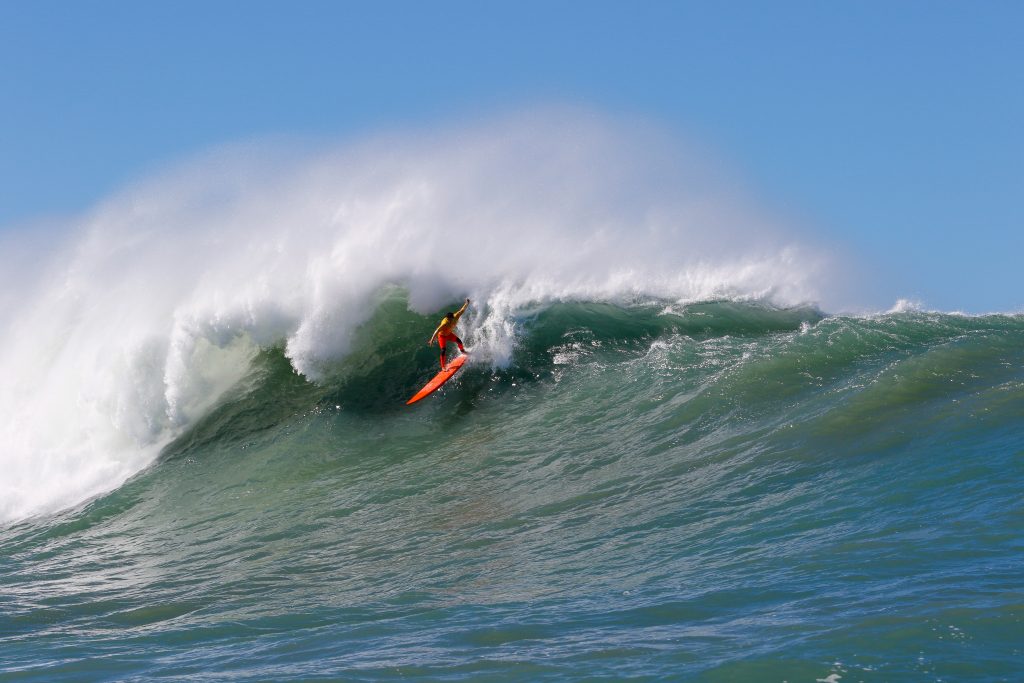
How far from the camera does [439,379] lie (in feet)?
41.1

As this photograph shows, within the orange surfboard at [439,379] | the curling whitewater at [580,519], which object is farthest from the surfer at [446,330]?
the curling whitewater at [580,519]

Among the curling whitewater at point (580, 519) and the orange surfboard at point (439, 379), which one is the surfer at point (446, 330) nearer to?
the orange surfboard at point (439, 379)

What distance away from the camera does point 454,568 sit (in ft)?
24.2

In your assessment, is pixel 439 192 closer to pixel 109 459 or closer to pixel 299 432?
pixel 299 432

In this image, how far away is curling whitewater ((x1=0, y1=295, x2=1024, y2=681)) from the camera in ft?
17.1

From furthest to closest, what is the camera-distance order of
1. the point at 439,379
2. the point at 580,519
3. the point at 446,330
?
1. the point at 439,379
2. the point at 446,330
3. the point at 580,519

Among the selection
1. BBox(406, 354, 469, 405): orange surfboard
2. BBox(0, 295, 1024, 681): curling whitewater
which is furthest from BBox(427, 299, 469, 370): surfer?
BBox(0, 295, 1024, 681): curling whitewater

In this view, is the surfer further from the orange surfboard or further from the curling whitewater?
the curling whitewater

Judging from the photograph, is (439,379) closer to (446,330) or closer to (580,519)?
(446,330)

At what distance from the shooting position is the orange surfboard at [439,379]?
12.4 meters

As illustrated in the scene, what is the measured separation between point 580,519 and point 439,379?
4.66 meters

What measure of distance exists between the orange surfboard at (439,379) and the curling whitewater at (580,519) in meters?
0.22

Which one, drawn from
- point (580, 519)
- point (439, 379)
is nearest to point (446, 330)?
point (439, 379)

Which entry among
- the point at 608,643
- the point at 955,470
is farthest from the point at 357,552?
the point at 955,470
